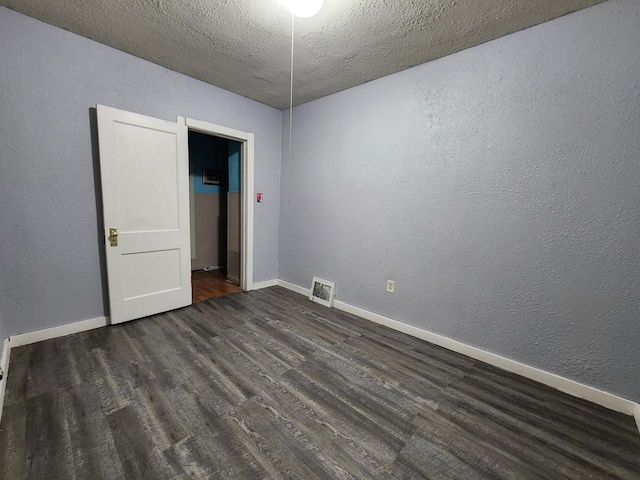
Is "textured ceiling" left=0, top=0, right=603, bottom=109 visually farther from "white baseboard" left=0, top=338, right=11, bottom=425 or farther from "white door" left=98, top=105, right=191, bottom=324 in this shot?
"white baseboard" left=0, top=338, right=11, bottom=425

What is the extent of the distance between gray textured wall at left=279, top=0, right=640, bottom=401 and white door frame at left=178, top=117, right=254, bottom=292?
1193 millimetres

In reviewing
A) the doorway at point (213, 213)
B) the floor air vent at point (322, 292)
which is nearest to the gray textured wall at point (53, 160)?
the doorway at point (213, 213)

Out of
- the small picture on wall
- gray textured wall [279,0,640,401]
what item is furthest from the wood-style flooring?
gray textured wall [279,0,640,401]

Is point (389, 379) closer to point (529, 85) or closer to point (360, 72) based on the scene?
point (529, 85)

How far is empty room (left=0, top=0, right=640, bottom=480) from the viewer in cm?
138

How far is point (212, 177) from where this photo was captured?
470 centimetres

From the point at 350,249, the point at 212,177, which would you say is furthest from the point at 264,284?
the point at 212,177

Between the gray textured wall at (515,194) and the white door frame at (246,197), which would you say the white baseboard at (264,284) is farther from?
the gray textured wall at (515,194)

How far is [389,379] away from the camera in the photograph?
1.86 m

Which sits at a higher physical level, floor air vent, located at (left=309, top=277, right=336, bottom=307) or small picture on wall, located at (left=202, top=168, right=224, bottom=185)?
small picture on wall, located at (left=202, top=168, right=224, bottom=185)

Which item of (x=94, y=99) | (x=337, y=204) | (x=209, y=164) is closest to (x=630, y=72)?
(x=337, y=204)

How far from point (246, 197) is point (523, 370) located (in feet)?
10.6

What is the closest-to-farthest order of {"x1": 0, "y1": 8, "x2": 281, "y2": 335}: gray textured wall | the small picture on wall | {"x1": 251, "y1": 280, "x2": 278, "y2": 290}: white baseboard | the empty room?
the empty room
{"x1": 0, "y1": 8, "x2": 281, "y2": 335}: gray textured wall
{"x1": 251, "y1": 280, "x2": 278, "y2": 290}: white baseboard
the small picture on wall

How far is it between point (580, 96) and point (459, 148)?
28.5 inches
